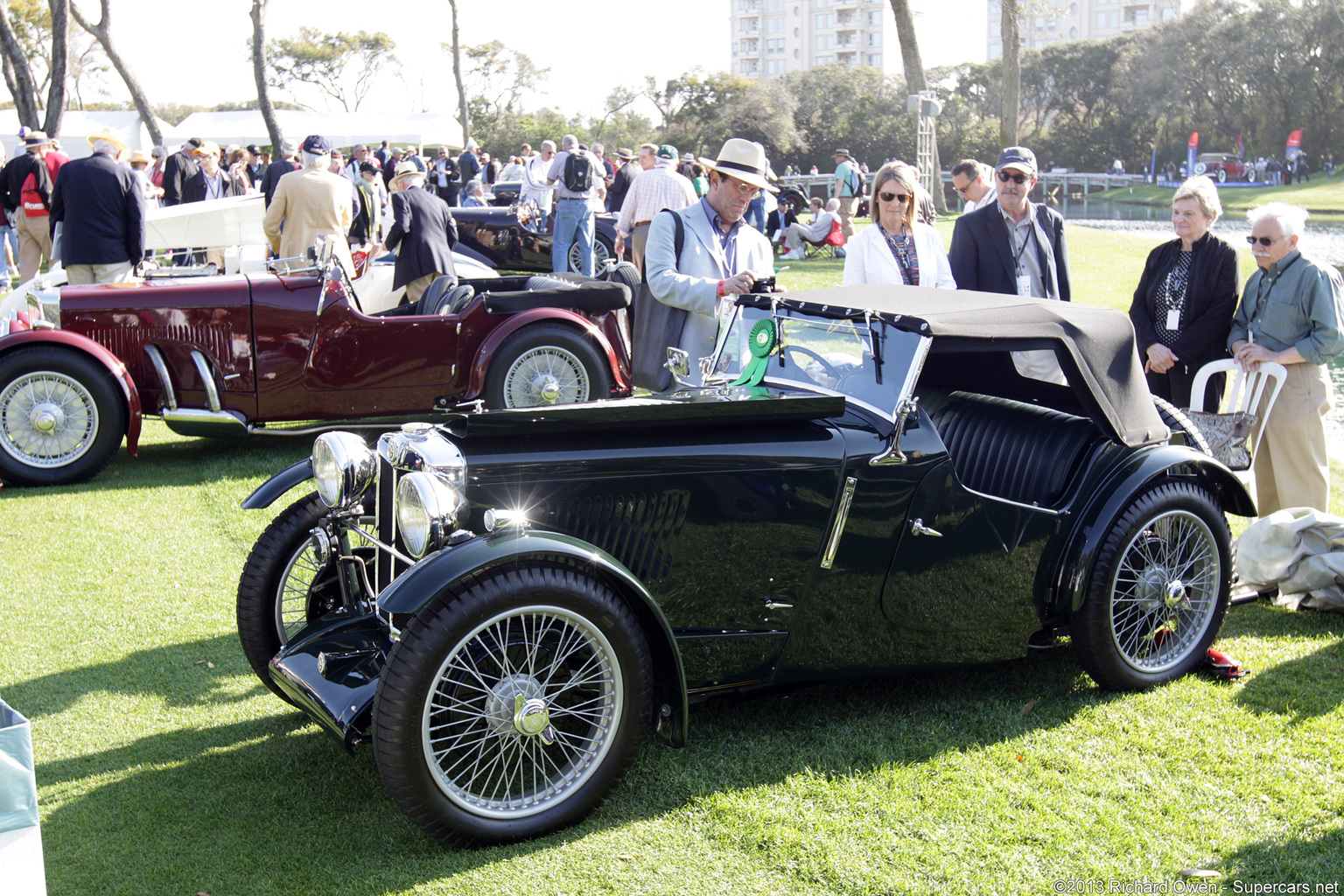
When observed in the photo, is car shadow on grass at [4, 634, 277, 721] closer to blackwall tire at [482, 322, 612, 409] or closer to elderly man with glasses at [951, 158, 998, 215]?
blackwall tire at [482, 322, 612, 409]

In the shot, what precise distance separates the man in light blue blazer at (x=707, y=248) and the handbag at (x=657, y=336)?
26 mm

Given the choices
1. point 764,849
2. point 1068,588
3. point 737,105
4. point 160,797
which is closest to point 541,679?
point 764,849

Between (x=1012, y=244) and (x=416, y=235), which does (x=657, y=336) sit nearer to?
(x=1012, y=244)

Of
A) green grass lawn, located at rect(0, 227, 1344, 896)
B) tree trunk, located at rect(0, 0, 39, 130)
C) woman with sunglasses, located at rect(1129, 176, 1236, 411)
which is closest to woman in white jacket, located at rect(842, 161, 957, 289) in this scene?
woman with sunglasses, located at rect(1129, 176, 1236, 411)

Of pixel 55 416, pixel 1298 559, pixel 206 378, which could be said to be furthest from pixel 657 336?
pixel 55 416

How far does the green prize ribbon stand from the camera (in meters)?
4.12

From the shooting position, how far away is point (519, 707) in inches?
119

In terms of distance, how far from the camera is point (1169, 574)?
4117 millimetres

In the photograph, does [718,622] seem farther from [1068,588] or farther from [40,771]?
[40,771]

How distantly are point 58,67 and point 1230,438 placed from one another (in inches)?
868

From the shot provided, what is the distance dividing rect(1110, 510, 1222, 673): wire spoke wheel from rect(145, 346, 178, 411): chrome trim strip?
5809 mm

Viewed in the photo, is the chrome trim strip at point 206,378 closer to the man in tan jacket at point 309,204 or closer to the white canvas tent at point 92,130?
the man in tan jacket at point 309,204

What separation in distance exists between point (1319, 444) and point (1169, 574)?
2.07 meters

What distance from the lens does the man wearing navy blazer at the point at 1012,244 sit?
5.79 metres
